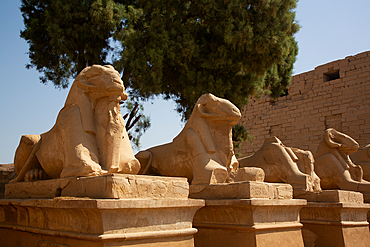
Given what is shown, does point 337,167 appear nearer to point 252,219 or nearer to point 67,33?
point 252,219

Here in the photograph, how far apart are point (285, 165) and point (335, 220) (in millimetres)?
876

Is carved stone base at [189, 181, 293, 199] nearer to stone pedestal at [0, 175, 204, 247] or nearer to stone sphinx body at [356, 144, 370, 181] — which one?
stone pedestal at [0, 175, 204, 247]

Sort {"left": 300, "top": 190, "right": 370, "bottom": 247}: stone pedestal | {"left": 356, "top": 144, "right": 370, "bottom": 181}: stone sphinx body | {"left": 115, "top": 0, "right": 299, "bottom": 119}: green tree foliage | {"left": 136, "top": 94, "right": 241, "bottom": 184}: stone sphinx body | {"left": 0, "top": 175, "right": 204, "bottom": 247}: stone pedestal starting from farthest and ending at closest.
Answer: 1. {"left": 115, "top": 0, "right": 299, "bottom": 119}: green tree foliage
2. {"left": 356, "top": 144, "right": 370, "bottom": 181}: stone sphinx body
3. {"left": 300, "top": 190, "right": 370, "bottom": 247}: stone pedestal
4. {"left": 136, "top": 94, "right": 241, "bottom": 184}: stone sphinx body
5. {"left": 0, "top": 175, "right": 204, "bottom": 247}: stone pedestal

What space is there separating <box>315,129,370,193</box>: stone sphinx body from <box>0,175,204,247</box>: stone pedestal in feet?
11.6

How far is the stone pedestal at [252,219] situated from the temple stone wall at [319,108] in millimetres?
9679

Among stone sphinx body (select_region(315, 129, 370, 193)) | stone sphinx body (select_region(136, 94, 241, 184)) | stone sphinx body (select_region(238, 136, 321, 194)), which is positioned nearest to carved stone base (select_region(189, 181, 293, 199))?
stone sphinx body (select_region(136, 94, 241, 184))

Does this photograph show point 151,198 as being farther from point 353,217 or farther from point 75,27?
point 75,27

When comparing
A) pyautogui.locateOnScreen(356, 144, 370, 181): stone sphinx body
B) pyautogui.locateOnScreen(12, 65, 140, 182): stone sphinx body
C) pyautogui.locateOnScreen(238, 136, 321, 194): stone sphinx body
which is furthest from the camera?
pyautogui.locateOnScreen(356, 144, 370, 181): stone sphinx body

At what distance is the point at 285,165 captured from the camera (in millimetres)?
4629

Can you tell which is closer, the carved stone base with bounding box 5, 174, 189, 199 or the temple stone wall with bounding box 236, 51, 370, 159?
the carved stone base with bounding box 5, 174, 189, 199

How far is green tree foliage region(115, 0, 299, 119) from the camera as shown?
774 cm

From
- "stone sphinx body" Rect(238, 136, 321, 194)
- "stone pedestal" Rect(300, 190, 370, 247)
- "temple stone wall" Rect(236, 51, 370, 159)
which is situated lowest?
"stone pedestal" Rect(300, 190, 370, 247)

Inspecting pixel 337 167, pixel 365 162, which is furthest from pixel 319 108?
pixel 337 167

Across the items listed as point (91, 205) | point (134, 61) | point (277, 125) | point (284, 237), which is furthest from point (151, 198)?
point (277, 125)
